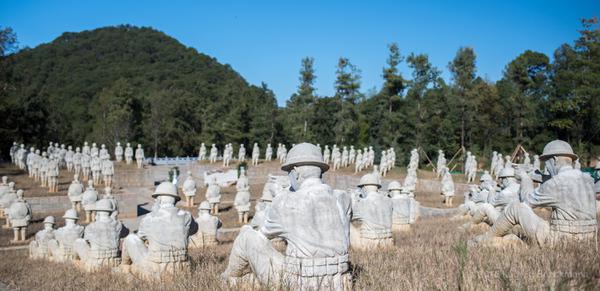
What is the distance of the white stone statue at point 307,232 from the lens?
12.7ft

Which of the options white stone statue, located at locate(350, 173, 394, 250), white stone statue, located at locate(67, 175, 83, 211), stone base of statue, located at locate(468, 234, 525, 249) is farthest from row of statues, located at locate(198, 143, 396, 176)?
stone base of statue, located at locate(468, 234, 525, 249)

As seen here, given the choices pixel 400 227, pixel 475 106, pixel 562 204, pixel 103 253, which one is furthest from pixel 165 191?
pixel 475 106

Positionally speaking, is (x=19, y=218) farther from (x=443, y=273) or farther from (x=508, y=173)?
(x=443, y=273)

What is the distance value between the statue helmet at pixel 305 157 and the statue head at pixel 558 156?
355 cm

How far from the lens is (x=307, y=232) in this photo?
3.87 m

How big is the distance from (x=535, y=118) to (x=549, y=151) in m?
38.1

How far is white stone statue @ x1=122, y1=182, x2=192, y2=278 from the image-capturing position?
578 centimetres

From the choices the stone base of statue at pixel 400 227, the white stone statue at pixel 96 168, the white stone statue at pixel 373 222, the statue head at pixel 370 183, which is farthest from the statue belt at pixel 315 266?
the white stone statue at pixel 96 168

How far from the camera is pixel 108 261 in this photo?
7.42 meters

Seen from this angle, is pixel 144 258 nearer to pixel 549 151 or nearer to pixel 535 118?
pixel 549 151

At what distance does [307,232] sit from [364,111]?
162 feet

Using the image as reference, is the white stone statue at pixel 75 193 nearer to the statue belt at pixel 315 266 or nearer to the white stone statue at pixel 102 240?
the white stone statue at pixel 102 240

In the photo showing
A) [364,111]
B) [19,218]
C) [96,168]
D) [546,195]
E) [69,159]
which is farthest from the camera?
[364,111]

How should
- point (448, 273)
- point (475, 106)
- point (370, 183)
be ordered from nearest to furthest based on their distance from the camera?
point (448, 273) < point (370, 183) < point (475, 106)
